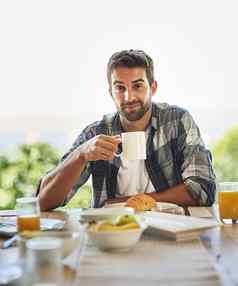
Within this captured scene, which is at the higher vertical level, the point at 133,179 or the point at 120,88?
the point at 120,88

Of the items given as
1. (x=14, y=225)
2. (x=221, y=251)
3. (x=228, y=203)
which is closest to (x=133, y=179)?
(x=228, y=203)

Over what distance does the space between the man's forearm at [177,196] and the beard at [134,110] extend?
0.39m

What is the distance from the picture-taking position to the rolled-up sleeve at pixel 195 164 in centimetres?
219

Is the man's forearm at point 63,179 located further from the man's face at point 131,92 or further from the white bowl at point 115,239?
the white bowl at point 115,239

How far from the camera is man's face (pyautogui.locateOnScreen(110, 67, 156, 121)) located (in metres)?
2.41

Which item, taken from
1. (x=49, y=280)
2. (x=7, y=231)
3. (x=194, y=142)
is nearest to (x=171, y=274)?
(x=49, y=280)

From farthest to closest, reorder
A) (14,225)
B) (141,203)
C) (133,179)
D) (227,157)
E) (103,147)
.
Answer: (227,157), (133,179), (103,147), (141,203), (14,225)

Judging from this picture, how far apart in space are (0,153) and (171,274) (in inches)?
119

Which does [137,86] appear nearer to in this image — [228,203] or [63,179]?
[63,179]

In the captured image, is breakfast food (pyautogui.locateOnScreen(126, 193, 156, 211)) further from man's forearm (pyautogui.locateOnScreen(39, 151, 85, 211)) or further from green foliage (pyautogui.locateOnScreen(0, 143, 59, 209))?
green foliage (pyautogui.locateOnScreen(0, 143, 59, 209))

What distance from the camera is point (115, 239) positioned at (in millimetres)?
1458

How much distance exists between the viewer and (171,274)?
4.22 ft

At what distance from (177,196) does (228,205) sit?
1.04ft

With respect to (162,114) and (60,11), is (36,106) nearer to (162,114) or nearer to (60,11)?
(60,11)
